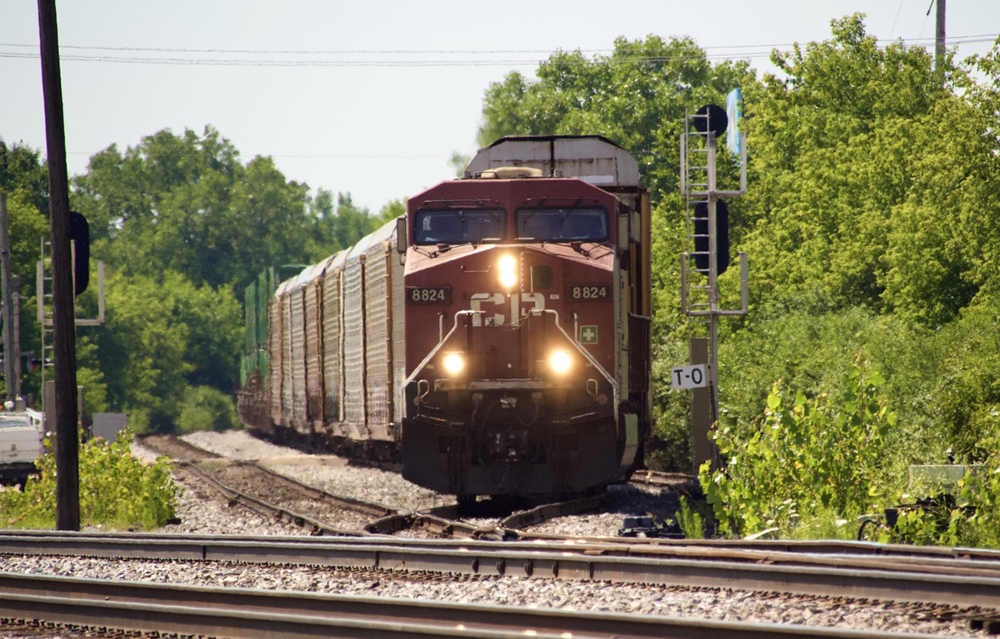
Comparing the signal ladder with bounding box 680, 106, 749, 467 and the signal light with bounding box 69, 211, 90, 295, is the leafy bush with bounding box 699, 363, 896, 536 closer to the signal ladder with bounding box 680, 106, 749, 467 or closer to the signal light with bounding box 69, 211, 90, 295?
the signal ladder with bounding box 680, 106, 749, 467

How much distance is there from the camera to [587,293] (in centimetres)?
1494

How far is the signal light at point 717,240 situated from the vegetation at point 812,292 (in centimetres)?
200

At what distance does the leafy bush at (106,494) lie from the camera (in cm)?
1678

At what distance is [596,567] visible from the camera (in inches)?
372

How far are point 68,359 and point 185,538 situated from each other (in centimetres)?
368

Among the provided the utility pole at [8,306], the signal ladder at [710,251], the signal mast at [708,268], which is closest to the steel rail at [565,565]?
the signal mast at [708,268]

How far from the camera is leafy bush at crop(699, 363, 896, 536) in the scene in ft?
41.3

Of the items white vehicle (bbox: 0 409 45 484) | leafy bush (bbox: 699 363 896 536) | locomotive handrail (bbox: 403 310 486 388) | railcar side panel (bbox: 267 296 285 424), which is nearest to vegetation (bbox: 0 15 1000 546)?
leafy bush (bbox: 699 363 896 536)

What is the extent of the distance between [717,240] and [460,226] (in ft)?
14.5

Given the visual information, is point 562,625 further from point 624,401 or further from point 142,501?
point 142,501

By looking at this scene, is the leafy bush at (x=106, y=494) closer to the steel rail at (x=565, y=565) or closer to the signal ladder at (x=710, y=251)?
the steel rail at (x=565, y=565)

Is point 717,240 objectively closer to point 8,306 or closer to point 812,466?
point 812,466

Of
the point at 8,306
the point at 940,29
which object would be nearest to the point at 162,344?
the point at 8,306

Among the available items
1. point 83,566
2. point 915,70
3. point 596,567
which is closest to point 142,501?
point 83,566
